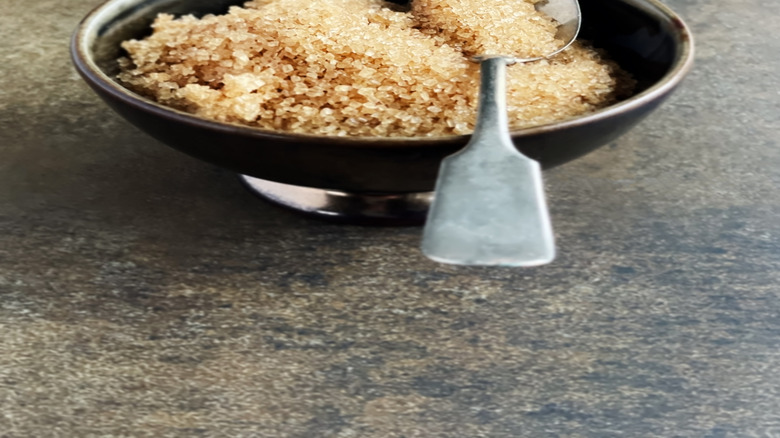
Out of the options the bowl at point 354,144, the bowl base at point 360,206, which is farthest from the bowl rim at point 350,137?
the bowl base at point 360,206

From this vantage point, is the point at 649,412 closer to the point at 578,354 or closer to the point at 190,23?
the point at 578,354

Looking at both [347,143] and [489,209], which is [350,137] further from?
[489,209]

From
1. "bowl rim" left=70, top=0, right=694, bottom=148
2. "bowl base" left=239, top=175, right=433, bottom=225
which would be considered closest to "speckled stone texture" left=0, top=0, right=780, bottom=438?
"bowl base" left=239, top=175, right=433, bottom=225

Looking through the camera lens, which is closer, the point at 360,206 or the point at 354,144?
the point at 354,144

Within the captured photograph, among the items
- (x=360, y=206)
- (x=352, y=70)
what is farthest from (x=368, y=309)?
(x=352, y=70)

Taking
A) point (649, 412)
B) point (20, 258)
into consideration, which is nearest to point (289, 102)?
point (20, 258)

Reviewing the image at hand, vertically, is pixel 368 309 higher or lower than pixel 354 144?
lower

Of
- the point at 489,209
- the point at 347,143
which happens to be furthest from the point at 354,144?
the point at 489,209
